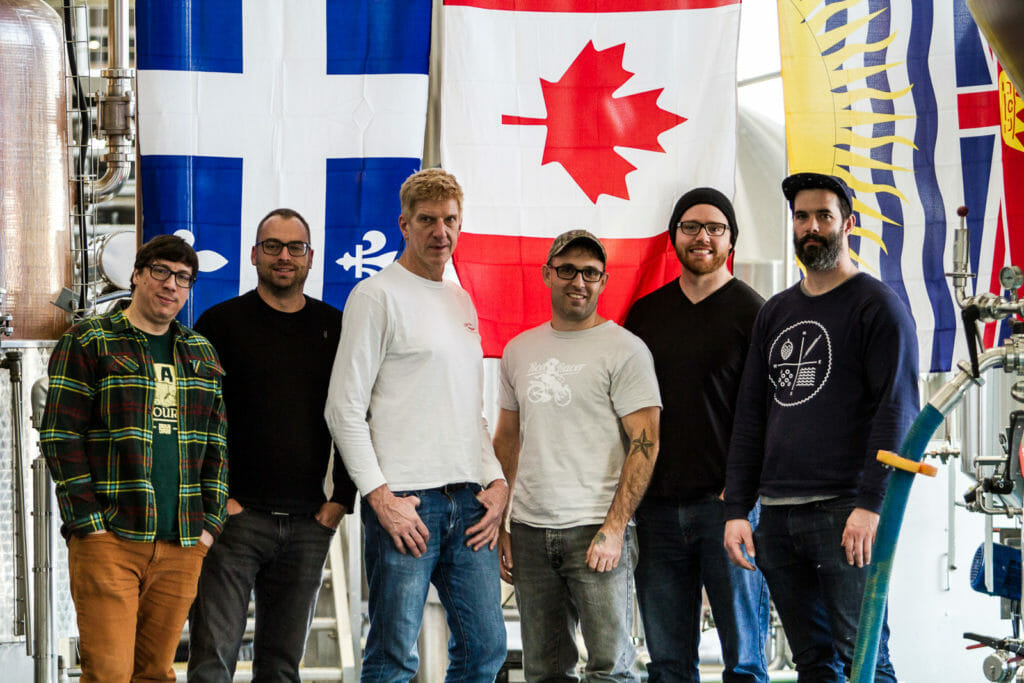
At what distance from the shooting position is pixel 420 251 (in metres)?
3.46

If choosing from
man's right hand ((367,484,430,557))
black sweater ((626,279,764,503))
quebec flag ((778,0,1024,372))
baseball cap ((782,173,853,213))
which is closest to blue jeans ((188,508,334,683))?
man's right hand ((367,484,430,557))

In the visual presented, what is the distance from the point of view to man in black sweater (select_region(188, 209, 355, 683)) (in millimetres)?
3473

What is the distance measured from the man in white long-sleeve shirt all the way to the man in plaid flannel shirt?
43cm

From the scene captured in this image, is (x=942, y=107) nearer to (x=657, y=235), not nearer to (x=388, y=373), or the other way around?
(x=657, y=235)

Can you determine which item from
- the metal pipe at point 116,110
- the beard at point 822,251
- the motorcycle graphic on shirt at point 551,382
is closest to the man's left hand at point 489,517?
the motorcycle graphic on shirt at point 551,382

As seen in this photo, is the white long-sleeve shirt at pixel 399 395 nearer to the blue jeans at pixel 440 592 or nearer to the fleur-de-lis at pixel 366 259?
the blue jeans at pixel 440 592

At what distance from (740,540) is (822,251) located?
86 cm

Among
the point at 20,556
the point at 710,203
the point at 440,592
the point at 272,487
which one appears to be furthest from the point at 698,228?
the point at 20,556

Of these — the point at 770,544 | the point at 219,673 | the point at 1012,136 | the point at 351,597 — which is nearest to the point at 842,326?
the point at 770,544

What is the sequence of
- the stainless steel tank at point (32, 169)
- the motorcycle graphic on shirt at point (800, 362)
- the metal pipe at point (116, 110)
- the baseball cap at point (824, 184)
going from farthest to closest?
the metal pipe at point (116, 110) < the stainless steel tank at point (32, 169) < the baseball cap at point (824, 184) < the motorcycle graphic on shirt at point (800, 362)

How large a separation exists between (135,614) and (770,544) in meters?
1.82

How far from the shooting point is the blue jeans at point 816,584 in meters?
3.13

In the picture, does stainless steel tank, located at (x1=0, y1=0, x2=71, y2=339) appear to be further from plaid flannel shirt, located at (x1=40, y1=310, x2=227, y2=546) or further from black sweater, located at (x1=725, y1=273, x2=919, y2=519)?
black sweater, located at (x1=725, y1=273, x2=919, y2=519)

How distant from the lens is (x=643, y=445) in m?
3.42
